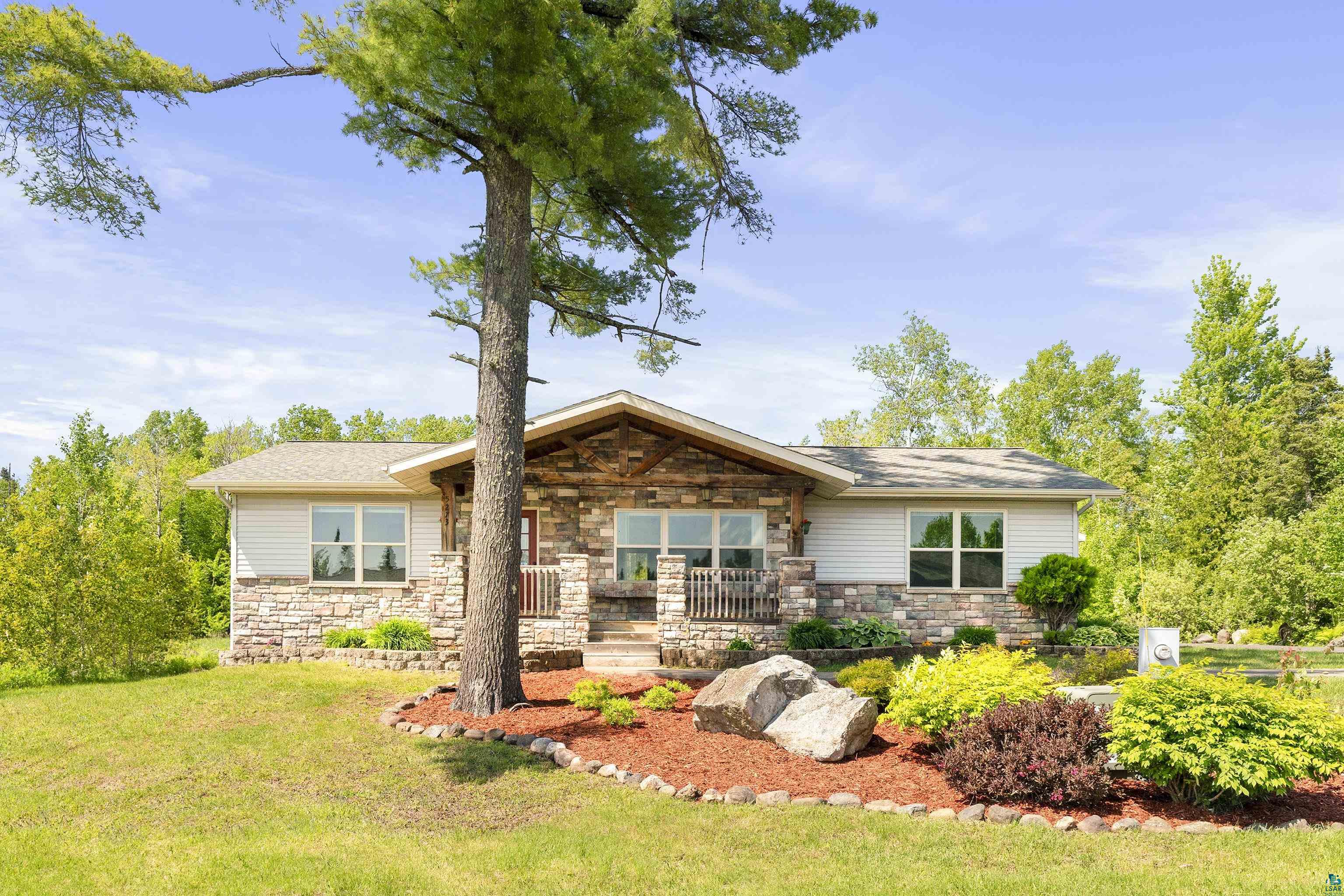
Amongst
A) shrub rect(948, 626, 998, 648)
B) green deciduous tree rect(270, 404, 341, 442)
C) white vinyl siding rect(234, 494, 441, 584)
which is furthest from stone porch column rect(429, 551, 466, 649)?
green deciduous tree rect(270, 404, 341, 442)

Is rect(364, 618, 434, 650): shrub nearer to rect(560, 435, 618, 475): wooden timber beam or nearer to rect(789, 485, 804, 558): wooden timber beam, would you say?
rect(560, 435, 618, 475): wooden timber beam

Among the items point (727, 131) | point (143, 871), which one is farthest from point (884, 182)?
point (143, 871)

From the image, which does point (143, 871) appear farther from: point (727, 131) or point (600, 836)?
point (727, 131)

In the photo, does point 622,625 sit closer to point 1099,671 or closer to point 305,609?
point 305,609

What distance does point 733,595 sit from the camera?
14.3 meters

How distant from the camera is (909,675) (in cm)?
818

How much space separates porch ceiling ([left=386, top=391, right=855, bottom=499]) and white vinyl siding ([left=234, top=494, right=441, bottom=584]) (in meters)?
1.24

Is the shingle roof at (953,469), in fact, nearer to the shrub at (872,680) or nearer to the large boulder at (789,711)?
the shrub at (872,680)

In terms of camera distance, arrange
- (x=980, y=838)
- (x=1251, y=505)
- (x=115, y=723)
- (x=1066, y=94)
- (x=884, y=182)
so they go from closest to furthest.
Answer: (x=980, y=838) < (x=115, y=723) < (x=1066, y=94) < (x=884, y=182) < (x=1251, y=505)

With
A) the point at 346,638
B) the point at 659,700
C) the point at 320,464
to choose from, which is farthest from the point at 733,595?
the point at 320,464

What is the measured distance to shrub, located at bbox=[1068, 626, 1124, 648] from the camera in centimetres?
1470

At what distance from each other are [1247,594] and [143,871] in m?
23.6

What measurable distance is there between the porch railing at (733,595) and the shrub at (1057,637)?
15.7ft

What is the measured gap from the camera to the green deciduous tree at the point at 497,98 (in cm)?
945
